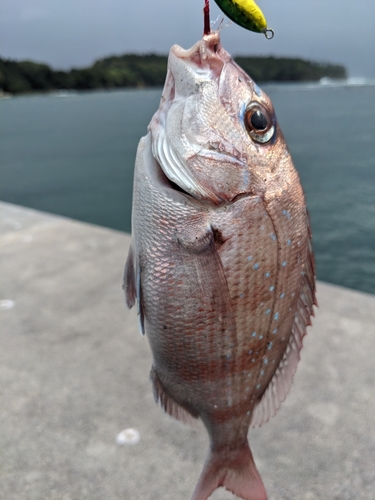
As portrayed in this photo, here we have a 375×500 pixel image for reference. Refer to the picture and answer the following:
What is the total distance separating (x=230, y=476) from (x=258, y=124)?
1.30 metres

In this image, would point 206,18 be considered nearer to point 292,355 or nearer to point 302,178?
point 292,355

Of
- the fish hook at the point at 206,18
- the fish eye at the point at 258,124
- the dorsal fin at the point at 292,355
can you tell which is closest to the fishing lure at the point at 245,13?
the fish hook at the point at 206,18

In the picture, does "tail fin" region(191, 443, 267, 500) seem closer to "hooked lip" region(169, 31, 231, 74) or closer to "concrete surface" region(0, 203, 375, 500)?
"concrete surface" region(0, 203, 375, 500)

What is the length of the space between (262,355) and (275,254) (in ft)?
1.24

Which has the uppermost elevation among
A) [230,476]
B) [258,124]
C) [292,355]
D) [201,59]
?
[201,59]

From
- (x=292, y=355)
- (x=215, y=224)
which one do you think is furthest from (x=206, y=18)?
(x=292, y=355)

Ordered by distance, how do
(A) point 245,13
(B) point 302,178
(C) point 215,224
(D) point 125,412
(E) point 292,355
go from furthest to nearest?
(B) point 302,178 < (D) point 125,412 < (E) point 292,355 < (C) point 215,224 < (A) point 245,13

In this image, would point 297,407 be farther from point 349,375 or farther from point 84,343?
point 84,343

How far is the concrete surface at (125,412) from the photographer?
223 cm

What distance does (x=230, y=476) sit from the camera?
1.63 metres

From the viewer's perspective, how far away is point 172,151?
127 cm

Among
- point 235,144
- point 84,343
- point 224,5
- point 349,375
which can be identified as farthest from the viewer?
point 84,343

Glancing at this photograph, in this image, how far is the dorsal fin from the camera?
145cm

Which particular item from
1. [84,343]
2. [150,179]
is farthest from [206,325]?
[84,343]
